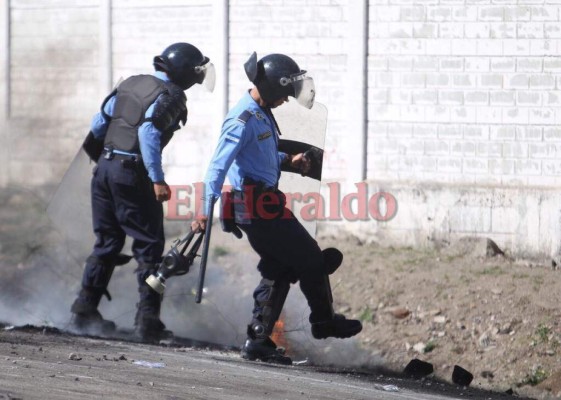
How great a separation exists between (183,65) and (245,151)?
1.25 m

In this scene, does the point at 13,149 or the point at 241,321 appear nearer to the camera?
the point at 241,321

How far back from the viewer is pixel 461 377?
914cm

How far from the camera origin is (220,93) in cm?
1375

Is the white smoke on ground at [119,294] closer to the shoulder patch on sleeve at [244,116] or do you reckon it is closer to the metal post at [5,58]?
the shoulder patch on sleeve at [244,116]

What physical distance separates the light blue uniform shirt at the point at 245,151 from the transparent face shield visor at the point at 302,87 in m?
0.25

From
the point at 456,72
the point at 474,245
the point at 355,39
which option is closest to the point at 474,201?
the point at 474,245

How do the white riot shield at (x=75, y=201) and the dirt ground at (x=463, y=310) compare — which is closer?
the dirt ground at (x=463, y=310)

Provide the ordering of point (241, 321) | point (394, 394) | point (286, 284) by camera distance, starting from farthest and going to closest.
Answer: point (241, 321) → point (286, 284) → point (394, 394)

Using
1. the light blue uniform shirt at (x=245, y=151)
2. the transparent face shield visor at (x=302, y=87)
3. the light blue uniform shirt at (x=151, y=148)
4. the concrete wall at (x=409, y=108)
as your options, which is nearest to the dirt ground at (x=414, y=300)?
the concrete wall at (x=409, y=108)

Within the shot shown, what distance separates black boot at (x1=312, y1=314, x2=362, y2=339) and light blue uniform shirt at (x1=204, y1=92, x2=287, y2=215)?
1.00 m

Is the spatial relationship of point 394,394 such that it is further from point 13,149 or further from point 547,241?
point 13,149

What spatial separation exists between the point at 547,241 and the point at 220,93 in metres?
3.90

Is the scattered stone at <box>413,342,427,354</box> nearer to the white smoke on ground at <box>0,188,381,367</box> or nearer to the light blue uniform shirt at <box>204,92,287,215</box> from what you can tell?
the white smoke on ground at <box>0,188,381,367</box>

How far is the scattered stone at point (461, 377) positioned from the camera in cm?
912
